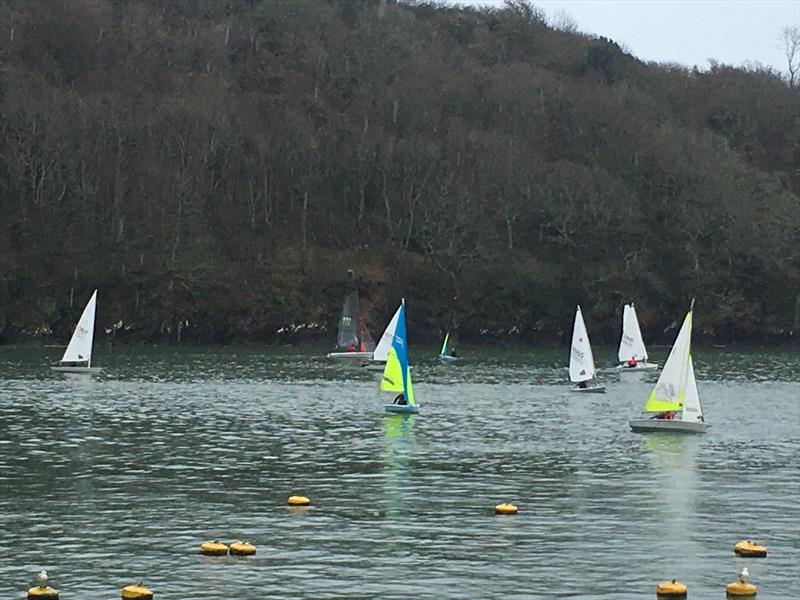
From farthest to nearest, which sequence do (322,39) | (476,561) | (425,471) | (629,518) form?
(322,39) < (425,471) < (629,518) < (476,561)

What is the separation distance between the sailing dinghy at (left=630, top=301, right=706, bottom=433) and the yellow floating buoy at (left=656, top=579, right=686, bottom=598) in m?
27.2

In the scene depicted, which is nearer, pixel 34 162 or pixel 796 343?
pixel 34 162

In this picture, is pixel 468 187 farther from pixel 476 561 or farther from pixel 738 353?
pixel 476 561

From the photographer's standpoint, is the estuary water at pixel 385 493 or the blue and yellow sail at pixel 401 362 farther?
the blue and yellow sail at pixel 401 362

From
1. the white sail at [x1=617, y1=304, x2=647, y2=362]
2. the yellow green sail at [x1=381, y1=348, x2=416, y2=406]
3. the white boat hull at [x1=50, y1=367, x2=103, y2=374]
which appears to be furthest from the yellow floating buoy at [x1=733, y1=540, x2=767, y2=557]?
the white sail at [x1=617, y1=304, x2=647, y2=362]

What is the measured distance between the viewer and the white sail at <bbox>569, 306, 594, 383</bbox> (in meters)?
76.7

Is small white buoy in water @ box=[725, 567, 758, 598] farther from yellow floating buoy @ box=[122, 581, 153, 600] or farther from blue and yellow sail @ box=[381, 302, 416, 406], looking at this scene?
blue and yellow sail @ box=[381, 302, 416, 406]

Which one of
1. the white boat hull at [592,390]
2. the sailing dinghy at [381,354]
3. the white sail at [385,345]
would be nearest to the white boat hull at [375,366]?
the sailing dinghy at [381,354]

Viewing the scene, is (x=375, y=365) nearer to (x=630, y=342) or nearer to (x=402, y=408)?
(x=630, y=342)

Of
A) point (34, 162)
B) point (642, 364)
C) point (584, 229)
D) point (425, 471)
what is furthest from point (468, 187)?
point (425, 471)

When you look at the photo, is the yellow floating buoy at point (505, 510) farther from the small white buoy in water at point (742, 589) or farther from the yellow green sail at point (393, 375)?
the yellow green sail at point (393, 375)

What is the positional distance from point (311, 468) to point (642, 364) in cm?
5114

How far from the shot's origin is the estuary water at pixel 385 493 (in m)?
28.3

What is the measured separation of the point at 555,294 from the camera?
127375 millimetres
